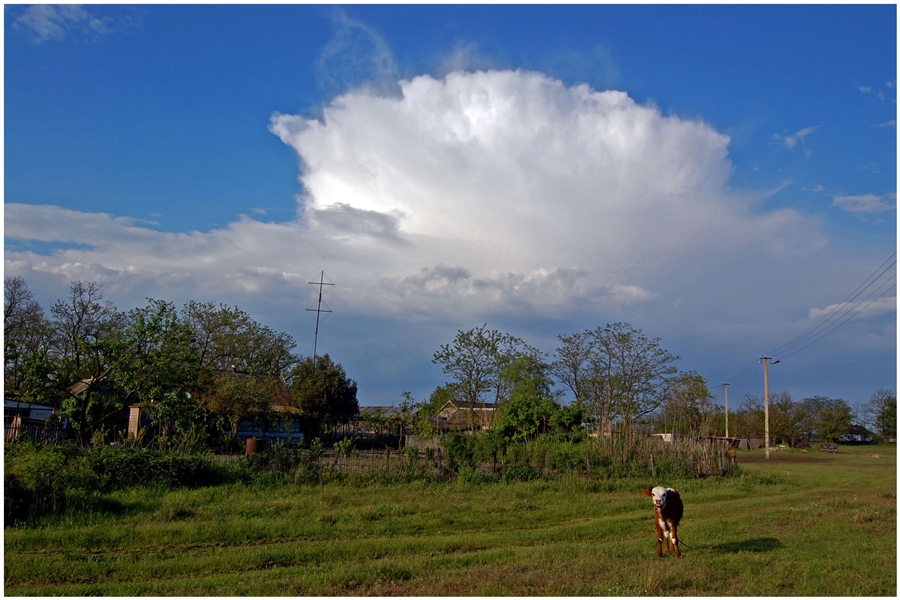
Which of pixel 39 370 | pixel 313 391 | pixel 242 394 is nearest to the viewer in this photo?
pixel 39 370

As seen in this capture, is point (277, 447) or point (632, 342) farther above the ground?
point (632, 342)

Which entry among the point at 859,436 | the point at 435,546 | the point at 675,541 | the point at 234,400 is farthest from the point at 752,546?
the point at 859,436

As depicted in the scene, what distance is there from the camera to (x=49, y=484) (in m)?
12.4

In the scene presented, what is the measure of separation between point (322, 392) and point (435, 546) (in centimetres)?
3318

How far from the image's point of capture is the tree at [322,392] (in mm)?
42531

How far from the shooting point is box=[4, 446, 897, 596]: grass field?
7770mm

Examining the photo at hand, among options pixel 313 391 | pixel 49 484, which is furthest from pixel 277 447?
pixel 313 391

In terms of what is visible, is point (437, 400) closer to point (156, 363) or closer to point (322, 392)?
point (322, 392)

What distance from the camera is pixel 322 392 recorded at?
42625mm

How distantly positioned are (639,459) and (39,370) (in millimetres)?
18685

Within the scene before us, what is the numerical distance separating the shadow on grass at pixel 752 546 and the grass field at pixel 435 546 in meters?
0.05

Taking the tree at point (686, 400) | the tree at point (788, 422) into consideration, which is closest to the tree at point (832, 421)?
the tree at point (788, 422)

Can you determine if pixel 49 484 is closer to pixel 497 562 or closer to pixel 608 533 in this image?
pixel 497 562

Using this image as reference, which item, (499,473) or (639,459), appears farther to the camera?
(639,459)
